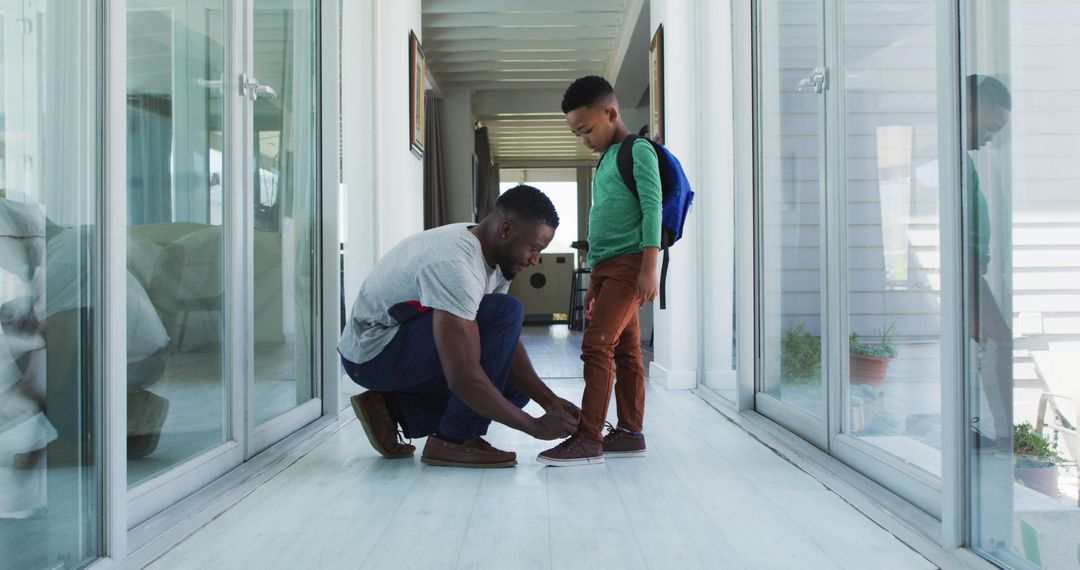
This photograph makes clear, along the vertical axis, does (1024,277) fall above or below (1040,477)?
above

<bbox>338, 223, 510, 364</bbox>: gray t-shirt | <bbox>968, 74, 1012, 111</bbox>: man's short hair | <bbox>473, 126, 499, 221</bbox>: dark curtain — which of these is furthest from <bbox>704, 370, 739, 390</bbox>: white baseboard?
<bbox>473, 126, 499, 221</bbox>: dark curtain

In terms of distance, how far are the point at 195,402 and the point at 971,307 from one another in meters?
1.60

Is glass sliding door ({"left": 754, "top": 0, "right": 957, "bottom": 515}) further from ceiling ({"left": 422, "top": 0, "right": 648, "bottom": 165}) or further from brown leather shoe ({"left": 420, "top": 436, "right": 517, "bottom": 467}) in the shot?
ceiling ({"left": 422, "top": 0, "right": 648, "bottom": 165})

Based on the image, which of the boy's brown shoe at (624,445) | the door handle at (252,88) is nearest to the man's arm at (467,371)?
the boy's brown shoe at (624,445)

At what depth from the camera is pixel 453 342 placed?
1760mm

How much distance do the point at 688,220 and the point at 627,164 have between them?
5.46 ft

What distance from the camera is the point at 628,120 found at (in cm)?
776

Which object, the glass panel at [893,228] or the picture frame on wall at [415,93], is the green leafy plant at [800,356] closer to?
the glass panel at [893,228]

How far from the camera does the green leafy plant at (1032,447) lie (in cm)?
108

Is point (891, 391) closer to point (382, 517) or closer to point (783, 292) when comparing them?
point (783, 292)

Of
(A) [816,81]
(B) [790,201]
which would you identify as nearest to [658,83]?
(B) [790,201]

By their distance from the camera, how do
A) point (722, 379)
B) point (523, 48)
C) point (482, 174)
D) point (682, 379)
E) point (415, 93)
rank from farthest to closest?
point (482, 174), point (523, 48), point (415, 93), point (682, 379), point (722, 379)

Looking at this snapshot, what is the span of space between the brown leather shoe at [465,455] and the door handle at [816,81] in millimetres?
1298

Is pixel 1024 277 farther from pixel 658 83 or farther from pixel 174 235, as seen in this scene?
pixel 658 83
